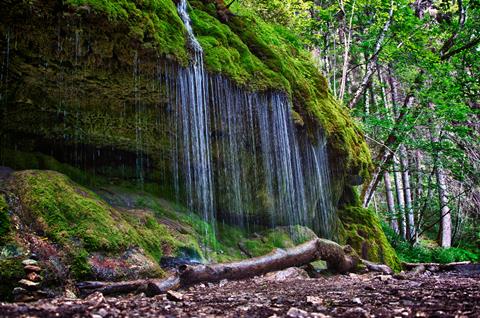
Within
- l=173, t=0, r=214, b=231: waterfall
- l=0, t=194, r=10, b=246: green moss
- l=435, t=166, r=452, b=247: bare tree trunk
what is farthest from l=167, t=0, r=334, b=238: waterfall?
l=435, t=166, r=452, b=247: bare tree trunk

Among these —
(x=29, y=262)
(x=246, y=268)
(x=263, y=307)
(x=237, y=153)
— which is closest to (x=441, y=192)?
(x=237, y=153)

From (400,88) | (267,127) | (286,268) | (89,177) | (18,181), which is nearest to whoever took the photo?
(18,181)

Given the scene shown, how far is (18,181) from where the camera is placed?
16.3 ft

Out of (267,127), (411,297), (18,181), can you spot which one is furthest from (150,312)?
(267,127)

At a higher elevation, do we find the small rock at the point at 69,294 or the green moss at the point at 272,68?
the green moss at the point at 272,68

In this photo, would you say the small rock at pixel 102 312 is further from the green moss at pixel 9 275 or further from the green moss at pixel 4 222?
the green moss at pixel 4 222

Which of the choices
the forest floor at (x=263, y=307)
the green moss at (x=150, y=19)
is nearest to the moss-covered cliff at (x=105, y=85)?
the green moss at (x=150, y=19)

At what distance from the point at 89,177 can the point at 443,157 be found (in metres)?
12.6

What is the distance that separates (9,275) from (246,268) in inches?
125

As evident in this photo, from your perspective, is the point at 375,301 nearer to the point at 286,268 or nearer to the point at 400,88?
the point at 286,268

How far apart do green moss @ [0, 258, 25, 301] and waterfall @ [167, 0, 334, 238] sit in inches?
154

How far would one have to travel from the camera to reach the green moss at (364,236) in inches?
450

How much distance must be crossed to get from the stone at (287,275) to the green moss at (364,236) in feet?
15.6

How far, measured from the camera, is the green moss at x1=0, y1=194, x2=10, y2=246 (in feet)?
13.0
